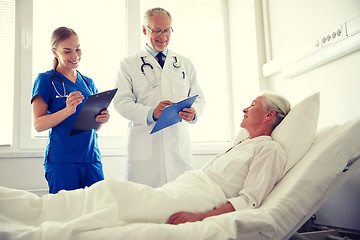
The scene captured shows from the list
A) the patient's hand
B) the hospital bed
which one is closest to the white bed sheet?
the hospital bed

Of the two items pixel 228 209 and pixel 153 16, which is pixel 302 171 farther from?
pixel 153 16

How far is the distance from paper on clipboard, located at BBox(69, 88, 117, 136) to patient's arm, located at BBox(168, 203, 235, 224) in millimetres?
732

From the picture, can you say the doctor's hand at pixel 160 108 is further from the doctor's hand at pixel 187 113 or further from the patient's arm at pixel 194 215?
the patient's arm at pixel 194 215

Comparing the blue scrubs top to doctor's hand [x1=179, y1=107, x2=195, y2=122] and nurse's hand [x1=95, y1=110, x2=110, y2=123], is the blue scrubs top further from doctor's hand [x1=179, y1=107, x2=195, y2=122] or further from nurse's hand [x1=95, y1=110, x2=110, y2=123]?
doctor's hand [x1=179, y1=107, x2=195, y2=122]

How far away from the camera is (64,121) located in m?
1.76

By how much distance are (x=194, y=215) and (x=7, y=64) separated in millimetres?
2193

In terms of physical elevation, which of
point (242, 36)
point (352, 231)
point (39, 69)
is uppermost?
point (242, 36)

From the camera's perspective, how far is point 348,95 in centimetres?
170

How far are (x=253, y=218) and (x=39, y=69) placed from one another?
2.30 metres

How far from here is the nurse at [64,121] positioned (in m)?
1.66

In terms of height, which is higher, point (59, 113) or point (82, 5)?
point (82, 5)

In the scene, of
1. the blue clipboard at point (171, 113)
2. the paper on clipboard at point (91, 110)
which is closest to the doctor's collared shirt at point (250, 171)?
the blue clipboard at point (171, 113)

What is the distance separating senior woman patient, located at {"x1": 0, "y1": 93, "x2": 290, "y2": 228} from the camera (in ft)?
3.41

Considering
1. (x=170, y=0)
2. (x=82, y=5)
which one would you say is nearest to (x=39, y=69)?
(x=82, y=5)
